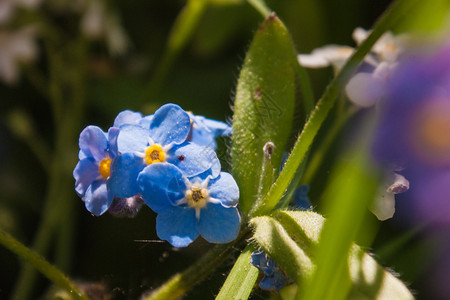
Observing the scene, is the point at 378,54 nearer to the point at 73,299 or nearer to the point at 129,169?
the point at 129,169

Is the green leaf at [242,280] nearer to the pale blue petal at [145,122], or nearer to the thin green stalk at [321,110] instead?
the thin green stalk at [321,110]

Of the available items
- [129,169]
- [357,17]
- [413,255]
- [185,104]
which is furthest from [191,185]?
[357,17]

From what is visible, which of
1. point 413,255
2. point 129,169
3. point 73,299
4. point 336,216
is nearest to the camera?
point 336,216

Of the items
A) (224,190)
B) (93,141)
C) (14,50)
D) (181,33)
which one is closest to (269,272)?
(224,190)

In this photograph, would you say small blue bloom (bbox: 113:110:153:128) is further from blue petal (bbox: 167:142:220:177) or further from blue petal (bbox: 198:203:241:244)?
blue petal (bbox: 198:203:241:244)

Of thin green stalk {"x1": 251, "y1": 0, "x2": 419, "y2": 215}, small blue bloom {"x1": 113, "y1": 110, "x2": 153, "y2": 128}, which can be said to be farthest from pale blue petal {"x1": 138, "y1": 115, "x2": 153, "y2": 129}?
thin green stalk {"x1": 251, "y1": 0, "x2": 419, "y2": 215}
